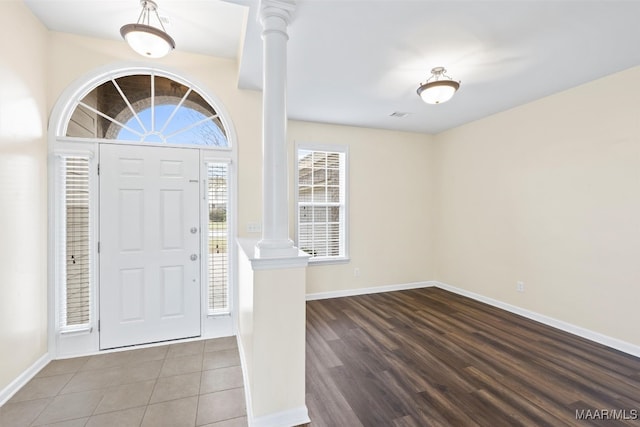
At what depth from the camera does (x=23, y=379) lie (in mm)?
2189

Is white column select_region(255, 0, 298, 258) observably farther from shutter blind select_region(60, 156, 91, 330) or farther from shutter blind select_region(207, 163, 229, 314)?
shutter blind select_region(60, 156, 91, 330)

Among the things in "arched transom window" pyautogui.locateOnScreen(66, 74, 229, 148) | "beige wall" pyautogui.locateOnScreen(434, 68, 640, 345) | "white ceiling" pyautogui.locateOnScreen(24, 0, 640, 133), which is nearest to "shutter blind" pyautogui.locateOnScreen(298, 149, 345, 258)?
"white ceiling" pyautogui.locateOnScreen(24, 0, 640, 133)

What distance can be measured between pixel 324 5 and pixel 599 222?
11.6ft

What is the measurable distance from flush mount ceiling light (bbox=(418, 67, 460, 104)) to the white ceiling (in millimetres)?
105

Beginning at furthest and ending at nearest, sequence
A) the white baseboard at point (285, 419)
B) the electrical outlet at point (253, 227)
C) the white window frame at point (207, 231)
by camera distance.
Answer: the electrical outlet at point (253, 227) < the white window frame at point (207, 231) < the white baseboard at point (285, 419)

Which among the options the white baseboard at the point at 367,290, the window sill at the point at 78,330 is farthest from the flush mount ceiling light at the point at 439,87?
the window sill at the point at 78,330

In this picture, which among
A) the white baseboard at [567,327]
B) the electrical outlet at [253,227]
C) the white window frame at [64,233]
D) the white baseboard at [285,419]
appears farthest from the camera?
the electrical outlet at [253,227]

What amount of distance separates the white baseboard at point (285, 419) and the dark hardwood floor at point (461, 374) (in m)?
0.08

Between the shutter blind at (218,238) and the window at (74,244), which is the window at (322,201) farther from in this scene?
the window at (74,244)

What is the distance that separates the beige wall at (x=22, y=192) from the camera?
203 centimetres

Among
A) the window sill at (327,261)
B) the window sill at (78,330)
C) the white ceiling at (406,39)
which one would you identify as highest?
the white ceiling at (406,39)

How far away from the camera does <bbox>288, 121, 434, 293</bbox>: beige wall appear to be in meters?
4.44

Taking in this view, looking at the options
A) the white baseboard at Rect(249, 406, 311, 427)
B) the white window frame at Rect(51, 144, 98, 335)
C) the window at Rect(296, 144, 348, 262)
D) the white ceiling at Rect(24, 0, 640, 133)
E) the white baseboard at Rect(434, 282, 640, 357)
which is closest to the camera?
the white baseboard at Rect(249, 406, 311, 427)

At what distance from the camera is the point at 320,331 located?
3156 mm
